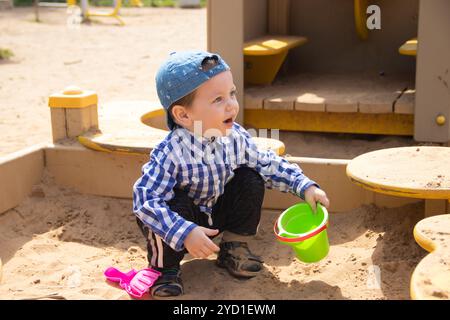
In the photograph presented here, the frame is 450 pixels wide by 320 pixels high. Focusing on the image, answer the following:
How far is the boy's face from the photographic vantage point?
95.7 inches

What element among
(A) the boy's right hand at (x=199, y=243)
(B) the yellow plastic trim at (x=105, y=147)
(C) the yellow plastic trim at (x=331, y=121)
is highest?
(B) the yellow plastic trim at (x=105, y=147)

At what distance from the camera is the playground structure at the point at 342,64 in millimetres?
3918

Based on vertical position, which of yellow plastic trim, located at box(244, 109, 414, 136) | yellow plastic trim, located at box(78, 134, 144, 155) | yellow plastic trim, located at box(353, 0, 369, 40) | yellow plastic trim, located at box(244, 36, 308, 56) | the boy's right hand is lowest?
yellow plastic trim, located at box(244, 109, 414, 136)

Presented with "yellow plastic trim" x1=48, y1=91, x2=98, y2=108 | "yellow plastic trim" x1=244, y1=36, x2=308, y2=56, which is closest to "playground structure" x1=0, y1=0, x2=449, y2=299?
"yellow plastic trim" x1=48, y1=91, x2=98, y2=108

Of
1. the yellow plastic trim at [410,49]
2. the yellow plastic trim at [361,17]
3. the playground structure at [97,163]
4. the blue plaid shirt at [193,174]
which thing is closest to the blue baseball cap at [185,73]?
the blue plaid shirt at [193,174]

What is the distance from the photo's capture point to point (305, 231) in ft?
8.34

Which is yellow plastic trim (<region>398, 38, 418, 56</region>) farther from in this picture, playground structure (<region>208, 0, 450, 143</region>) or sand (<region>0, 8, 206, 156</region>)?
sand (<region>0, 8, 206, 156</region>)

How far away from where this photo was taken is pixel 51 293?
244cm

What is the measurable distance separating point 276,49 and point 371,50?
1.01m

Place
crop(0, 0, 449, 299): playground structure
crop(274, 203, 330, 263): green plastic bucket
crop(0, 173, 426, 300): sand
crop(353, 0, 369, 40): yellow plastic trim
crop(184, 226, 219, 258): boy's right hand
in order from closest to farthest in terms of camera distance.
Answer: crop(184, 226, 219, 258): boy's right hand, crop(274, 203, 330, 263): green plastic bucket, crop(0, 173, 426, 300): sand, crop(0, 0, 449, 299): playground structure, crop(353, 0, 369, 40): yellow plastic trim

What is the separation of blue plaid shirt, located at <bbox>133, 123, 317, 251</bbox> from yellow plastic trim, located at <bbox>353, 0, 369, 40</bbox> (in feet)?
6.65

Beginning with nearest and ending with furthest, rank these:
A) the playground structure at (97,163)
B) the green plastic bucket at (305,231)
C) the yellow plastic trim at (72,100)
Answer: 1. the green plastic bucket at (305,231)
2. the playground structure at (97,163)
3. the yellow plastic trim at (72,100)

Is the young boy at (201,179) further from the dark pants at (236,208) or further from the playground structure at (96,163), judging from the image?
the playground structure at (96,163)

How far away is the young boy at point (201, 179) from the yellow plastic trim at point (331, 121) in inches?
60.0
